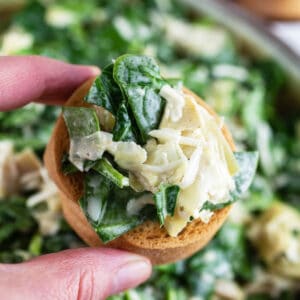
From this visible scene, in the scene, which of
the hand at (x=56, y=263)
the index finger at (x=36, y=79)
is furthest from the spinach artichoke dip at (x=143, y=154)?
the index finger at (x=36, y=79)

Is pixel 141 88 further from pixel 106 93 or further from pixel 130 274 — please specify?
pixel 130 274

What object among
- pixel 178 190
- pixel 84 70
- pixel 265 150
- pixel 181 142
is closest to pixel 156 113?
pixel 181 142

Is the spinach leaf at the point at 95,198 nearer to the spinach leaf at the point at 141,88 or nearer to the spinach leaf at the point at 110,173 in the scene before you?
the spinach leaf at the point at 110,173

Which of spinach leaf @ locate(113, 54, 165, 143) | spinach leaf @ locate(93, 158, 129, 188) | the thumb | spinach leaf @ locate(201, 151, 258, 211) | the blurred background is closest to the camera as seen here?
the thumb

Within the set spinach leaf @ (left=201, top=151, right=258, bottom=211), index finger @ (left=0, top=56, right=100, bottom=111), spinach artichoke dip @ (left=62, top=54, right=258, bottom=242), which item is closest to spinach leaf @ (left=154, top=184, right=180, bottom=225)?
spinach artichoke dip @ (left=62, top=54, right=258, bottom=242)

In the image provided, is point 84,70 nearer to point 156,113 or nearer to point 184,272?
point 156,113

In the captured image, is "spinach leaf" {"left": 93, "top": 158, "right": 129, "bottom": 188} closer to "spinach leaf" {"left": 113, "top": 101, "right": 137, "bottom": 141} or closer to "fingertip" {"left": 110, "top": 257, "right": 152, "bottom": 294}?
"spinach leaf" {"left": 113, "top": 101, "right": 137, "bottom": 141}

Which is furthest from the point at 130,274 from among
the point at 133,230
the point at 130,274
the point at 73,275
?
the point at 73,275
